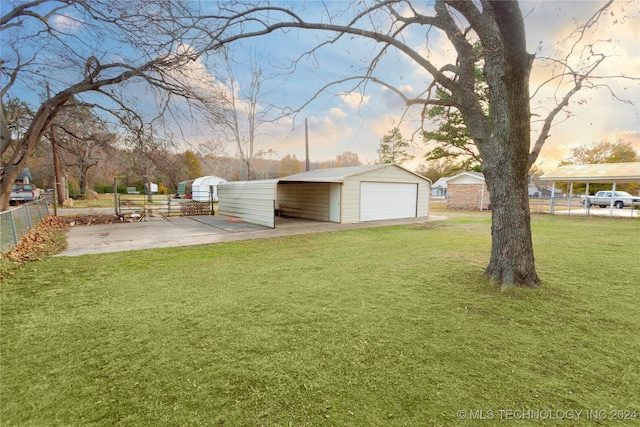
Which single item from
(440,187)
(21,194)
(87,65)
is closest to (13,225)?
(87,65)

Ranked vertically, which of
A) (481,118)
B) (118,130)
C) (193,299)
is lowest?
(193,299)

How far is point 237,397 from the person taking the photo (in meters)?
1.93

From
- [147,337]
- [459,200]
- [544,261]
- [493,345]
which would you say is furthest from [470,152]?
[147,337]

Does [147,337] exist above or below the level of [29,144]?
below

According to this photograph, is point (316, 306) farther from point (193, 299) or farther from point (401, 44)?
point (401, 44)

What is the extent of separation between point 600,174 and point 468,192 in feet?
23.5

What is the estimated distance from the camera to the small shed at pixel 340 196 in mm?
11953

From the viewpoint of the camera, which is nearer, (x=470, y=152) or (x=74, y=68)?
(x=74, y=68)

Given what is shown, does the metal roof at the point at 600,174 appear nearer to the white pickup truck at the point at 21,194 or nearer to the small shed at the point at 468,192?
the small shed at the point at 468,192

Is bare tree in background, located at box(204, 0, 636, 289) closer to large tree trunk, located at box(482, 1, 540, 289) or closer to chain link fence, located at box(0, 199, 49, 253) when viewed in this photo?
large tree trunk, located at box(482, 1, 540, 289)

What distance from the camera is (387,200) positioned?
1397 centimetres

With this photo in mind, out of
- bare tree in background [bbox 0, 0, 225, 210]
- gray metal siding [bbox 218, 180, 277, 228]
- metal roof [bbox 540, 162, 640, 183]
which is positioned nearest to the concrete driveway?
gray metal siding [bbox 218, 180, 277, 228]

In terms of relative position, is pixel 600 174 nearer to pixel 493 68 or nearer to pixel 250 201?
pixel 493 68

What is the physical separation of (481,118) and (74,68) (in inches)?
437
